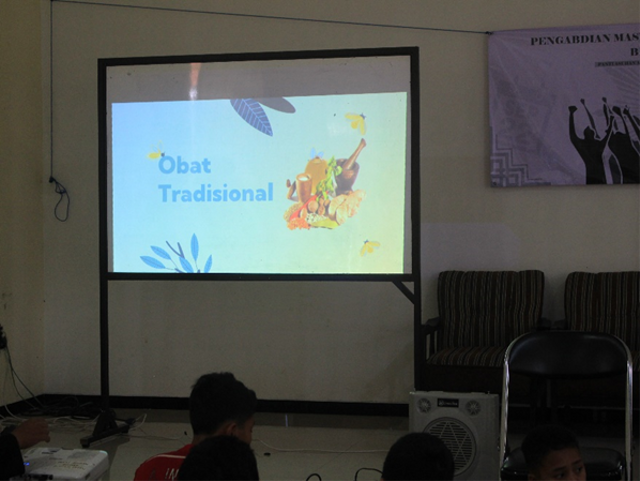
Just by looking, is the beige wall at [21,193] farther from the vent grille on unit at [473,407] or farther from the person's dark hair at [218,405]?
the person's dark hair at [218,405]

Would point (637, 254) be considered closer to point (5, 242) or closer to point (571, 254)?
point (571, 254)

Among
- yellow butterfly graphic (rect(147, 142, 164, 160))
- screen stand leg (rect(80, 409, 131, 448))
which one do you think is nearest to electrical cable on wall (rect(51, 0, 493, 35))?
yellow butterfly graphic (rect(147, 142, 164, 160))

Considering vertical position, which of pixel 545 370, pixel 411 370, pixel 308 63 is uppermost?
pixel 308 63

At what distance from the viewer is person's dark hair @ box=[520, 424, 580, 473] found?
1.94m

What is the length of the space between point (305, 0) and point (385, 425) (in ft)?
9.04

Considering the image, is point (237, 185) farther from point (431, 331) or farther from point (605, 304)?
point (605, 304)

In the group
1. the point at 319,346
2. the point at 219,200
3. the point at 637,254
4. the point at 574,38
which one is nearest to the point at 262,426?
the point at 319,346

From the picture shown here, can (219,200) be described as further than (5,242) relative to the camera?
No

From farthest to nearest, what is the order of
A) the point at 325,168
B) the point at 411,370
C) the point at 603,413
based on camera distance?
1. the point at 411,370
2. the point at 603,413
3. the point at 325,168

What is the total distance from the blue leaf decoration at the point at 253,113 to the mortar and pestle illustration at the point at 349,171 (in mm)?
Result: 445

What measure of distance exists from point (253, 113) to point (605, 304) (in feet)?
7.48

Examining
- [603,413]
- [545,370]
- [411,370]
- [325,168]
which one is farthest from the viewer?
[411,370]

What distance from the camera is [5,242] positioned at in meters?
4.61

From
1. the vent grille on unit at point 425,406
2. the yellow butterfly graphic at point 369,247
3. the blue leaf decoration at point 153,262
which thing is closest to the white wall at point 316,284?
the yellow butterfly graphic at point 369,247
